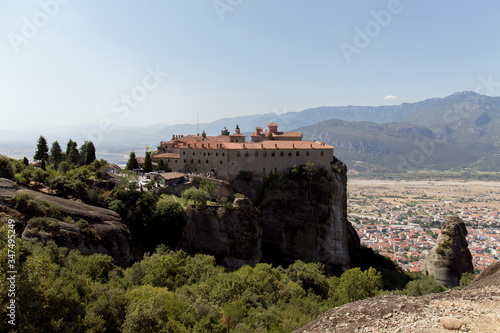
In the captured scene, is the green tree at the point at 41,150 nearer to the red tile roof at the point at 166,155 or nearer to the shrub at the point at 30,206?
the red tile roof at the point at 166,155

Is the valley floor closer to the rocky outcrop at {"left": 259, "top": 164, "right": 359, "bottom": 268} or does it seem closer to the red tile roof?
the rocky outcrop at {"left": 259, "top": 164, "right": 359, "bottom": 268}

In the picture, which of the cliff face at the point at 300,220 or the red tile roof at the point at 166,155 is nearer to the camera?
the cliff face at the point at 300,220

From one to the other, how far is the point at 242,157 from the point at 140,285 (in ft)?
106

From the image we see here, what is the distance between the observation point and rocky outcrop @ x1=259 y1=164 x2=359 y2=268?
Result: 164 ft

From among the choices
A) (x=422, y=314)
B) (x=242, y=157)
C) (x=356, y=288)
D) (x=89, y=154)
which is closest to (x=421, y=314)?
(x=422, y=314)

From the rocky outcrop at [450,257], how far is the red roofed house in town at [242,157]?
67.5 ft

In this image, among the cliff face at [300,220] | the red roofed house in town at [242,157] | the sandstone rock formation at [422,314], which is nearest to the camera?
the sandstone rock formation at [422,314]

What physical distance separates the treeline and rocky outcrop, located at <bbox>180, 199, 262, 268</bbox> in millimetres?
5797

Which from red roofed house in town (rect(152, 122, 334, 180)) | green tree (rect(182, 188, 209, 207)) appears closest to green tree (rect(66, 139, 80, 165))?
red roofed house in town (rect(152, 122, 334, 180))

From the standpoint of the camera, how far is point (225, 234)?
133 feet

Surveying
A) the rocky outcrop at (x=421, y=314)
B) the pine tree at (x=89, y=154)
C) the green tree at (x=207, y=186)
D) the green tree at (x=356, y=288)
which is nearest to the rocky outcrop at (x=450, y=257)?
the green tree at (x=356, y=288)

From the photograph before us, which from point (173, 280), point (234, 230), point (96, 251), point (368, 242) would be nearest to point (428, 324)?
point (173, 280)

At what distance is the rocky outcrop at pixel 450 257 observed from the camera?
44375 millimetres

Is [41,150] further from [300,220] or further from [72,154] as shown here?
[300,220]
